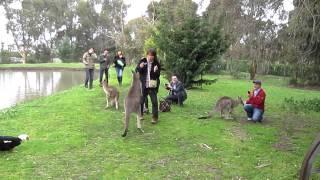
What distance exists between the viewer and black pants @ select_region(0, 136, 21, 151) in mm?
8263

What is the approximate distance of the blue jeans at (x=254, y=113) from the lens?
12.3m

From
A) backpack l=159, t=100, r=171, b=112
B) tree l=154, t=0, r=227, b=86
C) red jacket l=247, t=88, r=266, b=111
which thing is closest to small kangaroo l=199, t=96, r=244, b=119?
red jacket l=247, t=88, r=266, b=111

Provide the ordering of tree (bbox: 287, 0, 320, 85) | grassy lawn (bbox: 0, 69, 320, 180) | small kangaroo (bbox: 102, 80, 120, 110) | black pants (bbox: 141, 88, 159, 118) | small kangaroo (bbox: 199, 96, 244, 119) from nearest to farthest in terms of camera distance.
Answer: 1. grassy lawn (bbox: 0, 69, 320, 180)
2. tree (bbox: 287, 0, 320, 85)
3. black pants (bbox: 141, 88, 159, 118)
4. small kangaroo (bbox: 199, 96, 244, 119)
5. small kangaroo (bbox: 102, 80, 120, 110)

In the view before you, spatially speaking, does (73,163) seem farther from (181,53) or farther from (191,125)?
(181,53)

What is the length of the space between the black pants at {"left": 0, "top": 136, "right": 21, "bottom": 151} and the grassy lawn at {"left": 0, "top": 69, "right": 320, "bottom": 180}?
129 mm

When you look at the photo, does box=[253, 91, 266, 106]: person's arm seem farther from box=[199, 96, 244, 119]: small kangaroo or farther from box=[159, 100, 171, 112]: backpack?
box=[159, 100, 171, 112]: backpack

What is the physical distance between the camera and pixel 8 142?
27.2 feet

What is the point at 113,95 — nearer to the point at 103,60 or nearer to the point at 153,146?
the point at 153,146

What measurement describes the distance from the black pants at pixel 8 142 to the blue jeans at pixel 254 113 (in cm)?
650

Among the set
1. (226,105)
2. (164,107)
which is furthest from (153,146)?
(164,107)

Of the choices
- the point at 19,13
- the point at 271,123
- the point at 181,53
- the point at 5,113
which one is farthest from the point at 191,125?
the point at 19,13

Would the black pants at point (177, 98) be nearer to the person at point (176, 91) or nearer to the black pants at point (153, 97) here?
the person at point (176, 91)

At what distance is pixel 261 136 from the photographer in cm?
1045

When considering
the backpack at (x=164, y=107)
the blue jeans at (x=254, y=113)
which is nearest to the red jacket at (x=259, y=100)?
the blue jeans at (x=254, y=113)
